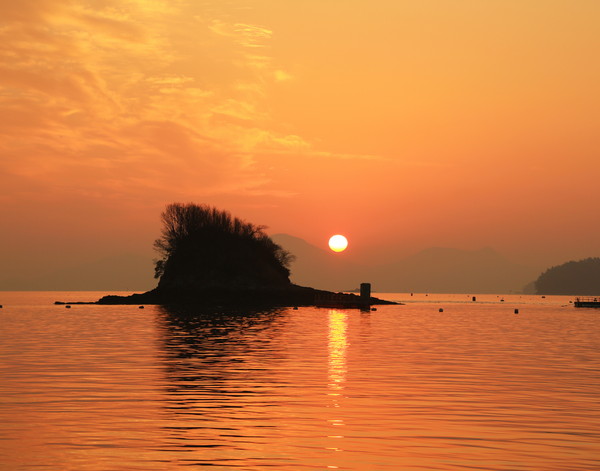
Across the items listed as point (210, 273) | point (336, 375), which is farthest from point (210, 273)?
point (336, 375)

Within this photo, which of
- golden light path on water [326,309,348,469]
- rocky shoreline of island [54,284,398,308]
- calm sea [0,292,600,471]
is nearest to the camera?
calm sea [0,292,600,471]

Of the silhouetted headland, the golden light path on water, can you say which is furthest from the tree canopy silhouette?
the golden light path on water

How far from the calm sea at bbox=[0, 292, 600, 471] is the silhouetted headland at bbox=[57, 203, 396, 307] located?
128474 millimetres

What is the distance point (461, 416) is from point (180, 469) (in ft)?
39.7

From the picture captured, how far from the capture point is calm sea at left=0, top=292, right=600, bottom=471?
68.7 ft

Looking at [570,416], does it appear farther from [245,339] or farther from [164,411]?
[245,339]

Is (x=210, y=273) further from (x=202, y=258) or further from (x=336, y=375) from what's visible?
(x=336, y=375)

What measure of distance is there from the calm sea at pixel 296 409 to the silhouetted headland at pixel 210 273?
422 feet

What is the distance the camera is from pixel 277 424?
26.0 m

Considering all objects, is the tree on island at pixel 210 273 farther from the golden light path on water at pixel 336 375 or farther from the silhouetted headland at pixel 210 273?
the golden light path on water at pixel 336 375

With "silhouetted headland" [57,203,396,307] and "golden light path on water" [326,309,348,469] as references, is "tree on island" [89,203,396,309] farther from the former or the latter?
"golden light path on water" [326,309,348,469]

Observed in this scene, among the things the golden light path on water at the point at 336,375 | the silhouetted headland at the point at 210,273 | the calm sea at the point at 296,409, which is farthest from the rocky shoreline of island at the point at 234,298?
the calm sea at the point at 296,409

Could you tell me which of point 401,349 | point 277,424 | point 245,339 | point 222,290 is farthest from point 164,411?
point 222,290

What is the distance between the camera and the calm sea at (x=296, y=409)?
68.7 ft
